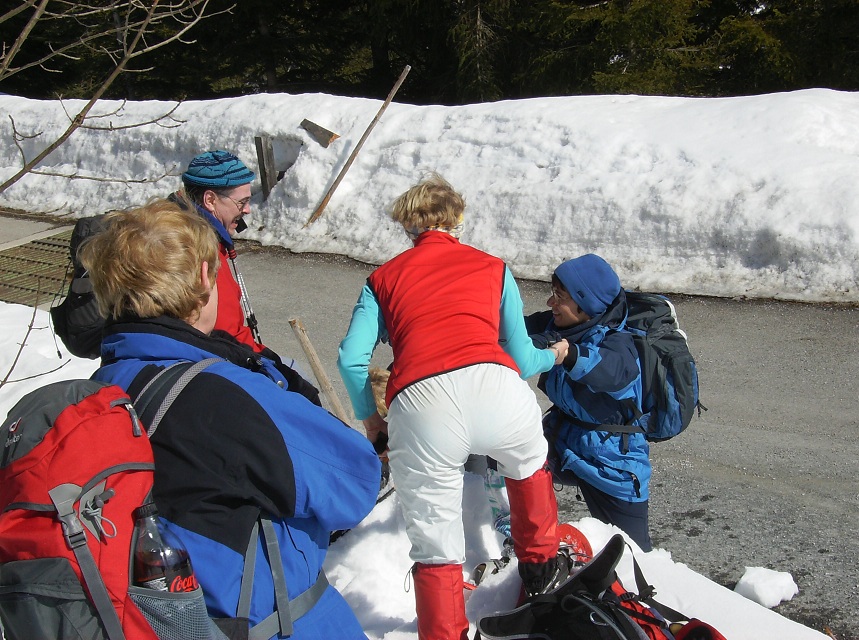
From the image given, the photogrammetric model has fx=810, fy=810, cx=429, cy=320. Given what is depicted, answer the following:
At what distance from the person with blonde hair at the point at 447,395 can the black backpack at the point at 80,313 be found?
3.43 feet

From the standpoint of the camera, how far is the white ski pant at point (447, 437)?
2.64 metres

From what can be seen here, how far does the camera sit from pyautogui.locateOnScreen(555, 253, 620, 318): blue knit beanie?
3.28 m

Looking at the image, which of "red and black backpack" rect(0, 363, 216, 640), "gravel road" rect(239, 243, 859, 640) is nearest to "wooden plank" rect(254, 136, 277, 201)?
"gravel road" rect(239, 243, 859, 640)

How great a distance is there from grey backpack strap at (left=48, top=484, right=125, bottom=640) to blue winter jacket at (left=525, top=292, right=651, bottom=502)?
6.73ft

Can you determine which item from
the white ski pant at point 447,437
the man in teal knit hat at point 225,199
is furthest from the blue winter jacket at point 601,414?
the man in teal knit hat at point 225,199

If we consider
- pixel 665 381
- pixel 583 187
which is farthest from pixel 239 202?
pixel 583 187

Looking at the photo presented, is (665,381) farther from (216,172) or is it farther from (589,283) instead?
(216,172)

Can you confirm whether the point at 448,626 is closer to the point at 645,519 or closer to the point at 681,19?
the point at 645,519

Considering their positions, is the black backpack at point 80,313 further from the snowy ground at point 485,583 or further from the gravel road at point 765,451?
the gravel road at point 765,451

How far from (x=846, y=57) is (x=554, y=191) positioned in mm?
6487

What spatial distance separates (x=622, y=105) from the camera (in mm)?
9117

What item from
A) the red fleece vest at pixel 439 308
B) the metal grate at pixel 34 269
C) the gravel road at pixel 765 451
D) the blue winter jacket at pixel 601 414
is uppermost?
the red fleece vest at pixel 439 308

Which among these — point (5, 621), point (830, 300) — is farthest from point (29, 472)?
point (830, 300)

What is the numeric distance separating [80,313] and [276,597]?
1816mm
